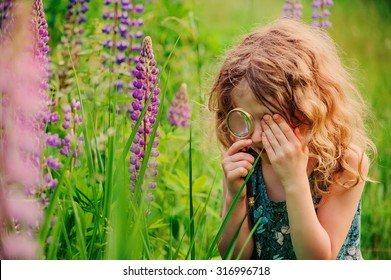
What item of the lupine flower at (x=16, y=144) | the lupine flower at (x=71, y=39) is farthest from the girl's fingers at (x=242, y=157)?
the lupine flower at (x=71, y=39)

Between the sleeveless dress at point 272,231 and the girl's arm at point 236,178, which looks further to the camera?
the sleeveless dress at point 272,231

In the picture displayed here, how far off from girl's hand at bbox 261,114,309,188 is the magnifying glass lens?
4 cm

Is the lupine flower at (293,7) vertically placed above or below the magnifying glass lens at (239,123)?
above

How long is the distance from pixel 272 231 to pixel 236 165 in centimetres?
33

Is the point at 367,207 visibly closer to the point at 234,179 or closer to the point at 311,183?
the point at 311,183

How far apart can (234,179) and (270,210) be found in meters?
0.26

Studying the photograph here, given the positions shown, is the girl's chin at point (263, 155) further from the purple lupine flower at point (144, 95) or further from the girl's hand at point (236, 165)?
the purple lupine flower at point (144, 95)

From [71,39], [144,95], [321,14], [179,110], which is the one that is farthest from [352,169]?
[71,39]

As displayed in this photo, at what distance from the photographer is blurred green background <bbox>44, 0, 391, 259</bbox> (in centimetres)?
292

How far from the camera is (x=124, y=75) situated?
9.02 feet

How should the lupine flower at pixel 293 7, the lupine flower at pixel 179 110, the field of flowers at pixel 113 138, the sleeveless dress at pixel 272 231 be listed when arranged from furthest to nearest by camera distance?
the lupine flower at pixel 293 7 → the lupine flower at pixel 179 110 → the sleeveless dress at pixel 272 231 → the field of flowers at pixel 113 138

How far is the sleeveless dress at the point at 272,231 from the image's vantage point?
2.18 m

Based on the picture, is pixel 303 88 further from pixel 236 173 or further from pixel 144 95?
pixel 144 95

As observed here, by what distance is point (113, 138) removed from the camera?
1726 mm
